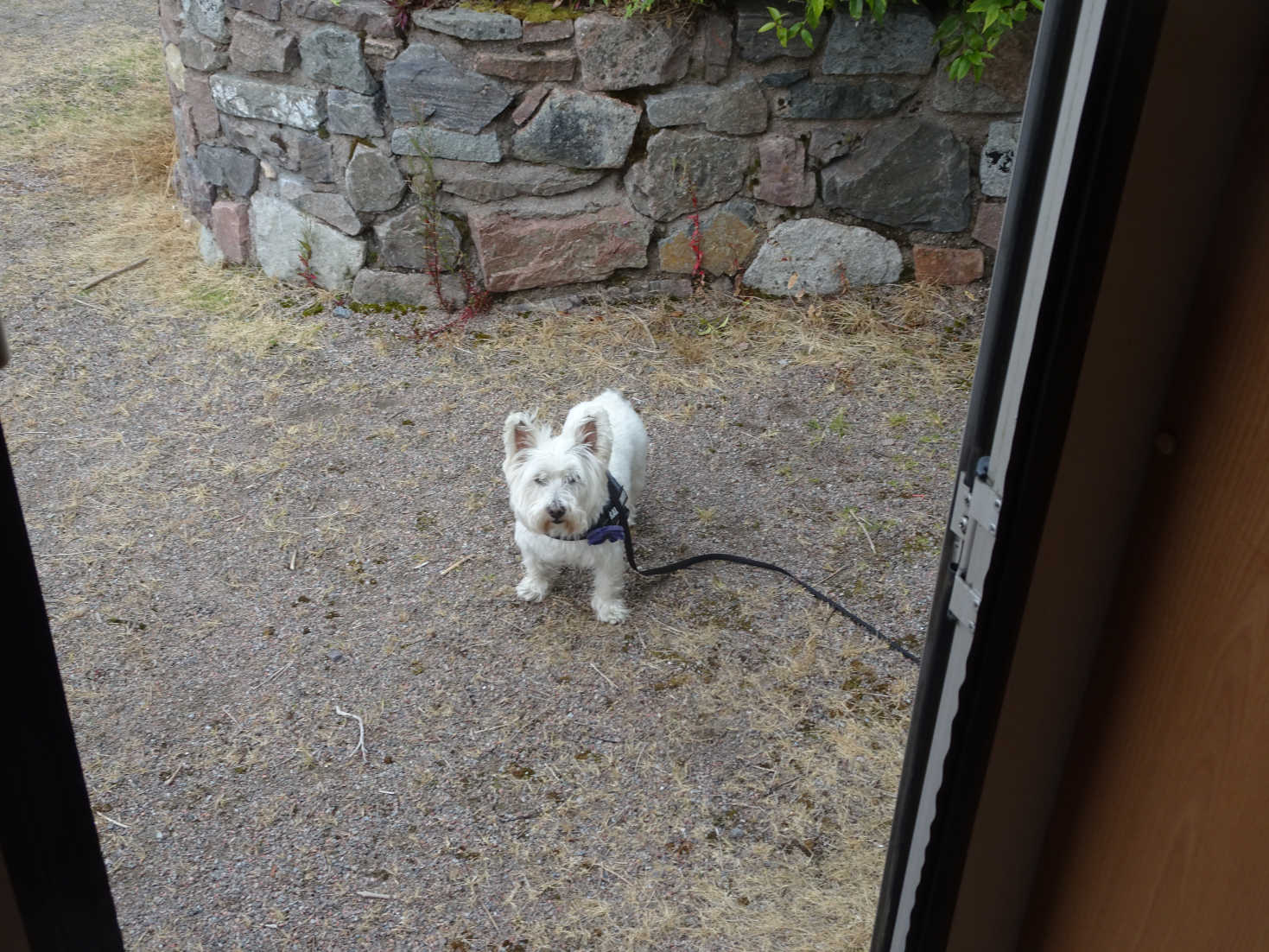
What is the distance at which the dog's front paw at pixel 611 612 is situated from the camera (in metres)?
3.61

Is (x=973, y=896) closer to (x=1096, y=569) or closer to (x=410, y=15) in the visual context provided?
(x=1096, y=569)

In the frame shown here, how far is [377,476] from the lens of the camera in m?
4.34

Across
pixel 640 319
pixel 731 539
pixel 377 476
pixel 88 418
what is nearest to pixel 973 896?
pixel 731 539

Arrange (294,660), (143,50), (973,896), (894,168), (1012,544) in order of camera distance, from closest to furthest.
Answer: (1012,544) < (973,896) < (294,660) < (894,168) < (143,50)

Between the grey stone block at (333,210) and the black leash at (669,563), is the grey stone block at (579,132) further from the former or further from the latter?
the black leash at (669,563)

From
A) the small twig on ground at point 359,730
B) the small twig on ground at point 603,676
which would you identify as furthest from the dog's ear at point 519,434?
the small twig on ground at point 359,730

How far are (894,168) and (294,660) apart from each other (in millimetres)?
3543

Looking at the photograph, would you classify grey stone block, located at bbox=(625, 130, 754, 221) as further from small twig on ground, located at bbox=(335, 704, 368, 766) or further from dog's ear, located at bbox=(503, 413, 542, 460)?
small twig on ground, located at bbox=(335, 704, 368, 766)

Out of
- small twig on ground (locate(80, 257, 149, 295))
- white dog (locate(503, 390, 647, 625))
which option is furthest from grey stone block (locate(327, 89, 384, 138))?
white dog (locate(503, 390, 647, 625))

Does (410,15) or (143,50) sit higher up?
(410,15)

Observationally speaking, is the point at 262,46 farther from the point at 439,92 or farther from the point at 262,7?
the point at 439,92

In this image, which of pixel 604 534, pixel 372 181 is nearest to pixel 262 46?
pixel 372 181

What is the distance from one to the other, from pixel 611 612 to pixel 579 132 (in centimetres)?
247

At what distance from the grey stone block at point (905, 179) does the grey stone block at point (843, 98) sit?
11 cm
